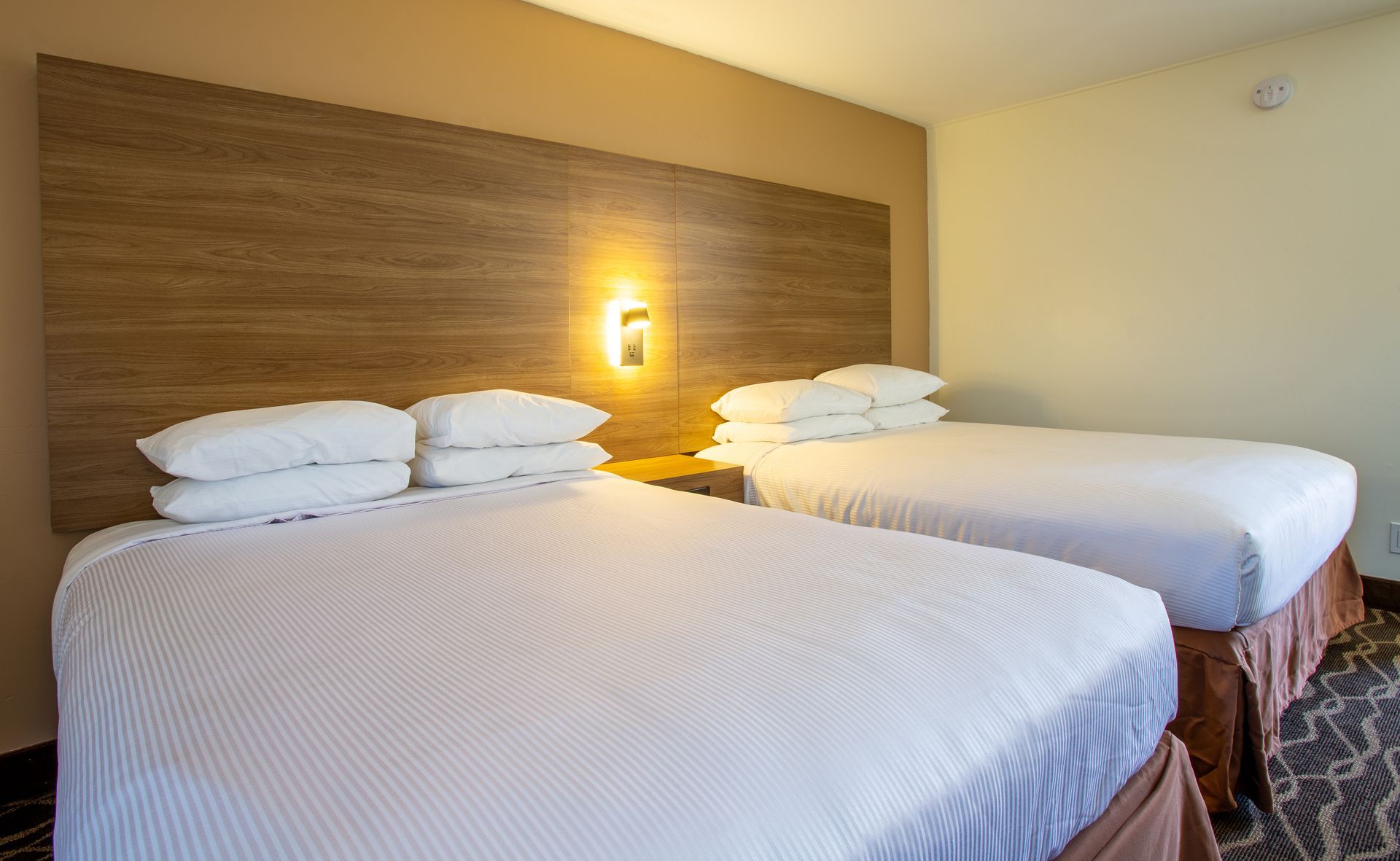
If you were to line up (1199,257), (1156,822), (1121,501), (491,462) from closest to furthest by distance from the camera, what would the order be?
(1156,822) < (1121,501) < (491,462) < (1199,257)

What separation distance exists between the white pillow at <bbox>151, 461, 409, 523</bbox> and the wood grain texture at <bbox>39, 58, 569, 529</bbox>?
322mm

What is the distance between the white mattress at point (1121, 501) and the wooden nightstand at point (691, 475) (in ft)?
0.33

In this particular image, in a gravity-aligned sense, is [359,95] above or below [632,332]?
above

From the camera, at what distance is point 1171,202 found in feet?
11.4

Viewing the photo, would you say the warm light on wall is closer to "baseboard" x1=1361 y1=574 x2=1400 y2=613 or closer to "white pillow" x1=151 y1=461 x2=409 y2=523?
"white pillow" x1=151 y1=461 x2=409 y2=523

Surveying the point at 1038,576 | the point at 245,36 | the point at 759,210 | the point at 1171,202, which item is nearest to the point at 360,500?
the point at 245,36

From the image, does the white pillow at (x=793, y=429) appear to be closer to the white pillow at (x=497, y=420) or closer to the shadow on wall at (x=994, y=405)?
the white pillow at (x=497, y=420)

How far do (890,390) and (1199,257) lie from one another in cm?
151

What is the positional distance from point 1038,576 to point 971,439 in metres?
1.84

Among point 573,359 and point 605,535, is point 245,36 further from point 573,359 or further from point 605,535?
point 605,535

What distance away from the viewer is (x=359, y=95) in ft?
7.76

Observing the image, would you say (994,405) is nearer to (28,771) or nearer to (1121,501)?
(1121,501)

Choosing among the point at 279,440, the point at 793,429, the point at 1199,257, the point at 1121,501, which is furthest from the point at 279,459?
the point at 1199,257

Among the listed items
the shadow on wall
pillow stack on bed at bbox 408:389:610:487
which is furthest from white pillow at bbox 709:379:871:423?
the shadow on wall
